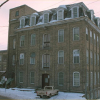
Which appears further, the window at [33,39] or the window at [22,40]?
the window at [22,40]

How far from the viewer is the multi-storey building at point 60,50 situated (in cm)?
2417

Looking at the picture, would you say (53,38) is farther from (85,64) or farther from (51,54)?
(85,64)

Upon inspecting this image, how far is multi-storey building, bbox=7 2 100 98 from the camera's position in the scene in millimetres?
24172

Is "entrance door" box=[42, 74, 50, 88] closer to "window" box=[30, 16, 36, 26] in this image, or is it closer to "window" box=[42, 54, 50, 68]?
"window" box=[42, 54, 50, 68]

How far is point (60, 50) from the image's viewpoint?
1015 inches

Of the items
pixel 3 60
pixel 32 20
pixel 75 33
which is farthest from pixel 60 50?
pixel 3 60

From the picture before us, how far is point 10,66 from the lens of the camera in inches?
1310

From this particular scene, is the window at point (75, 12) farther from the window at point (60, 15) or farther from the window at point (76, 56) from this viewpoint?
the window at point (76, 56)

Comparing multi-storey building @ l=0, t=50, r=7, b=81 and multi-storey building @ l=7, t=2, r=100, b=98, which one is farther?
multi-storey building @ l=0, t=50, r=7, b=81

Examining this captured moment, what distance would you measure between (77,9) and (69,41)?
4.84 metres

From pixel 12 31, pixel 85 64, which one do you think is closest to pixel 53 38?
pixel 85 64

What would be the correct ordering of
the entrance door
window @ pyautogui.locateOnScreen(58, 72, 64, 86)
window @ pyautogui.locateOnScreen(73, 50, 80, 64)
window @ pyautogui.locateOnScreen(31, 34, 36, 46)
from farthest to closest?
window @ pyautogui.locateOnScreen(31, 34, 36, 46), the entrance door, window @ pyautogui.locateOnScreen(58, 72, 64, 86), window @ pyautogui.locateOnScreen(73, 50, 80, 64)

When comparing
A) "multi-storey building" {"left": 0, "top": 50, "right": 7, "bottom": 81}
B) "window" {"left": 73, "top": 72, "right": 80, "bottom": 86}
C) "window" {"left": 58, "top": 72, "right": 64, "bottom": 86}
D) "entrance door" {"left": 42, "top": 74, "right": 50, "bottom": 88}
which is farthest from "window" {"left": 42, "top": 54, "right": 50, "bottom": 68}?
"multi-storey building" {"left": 0, "top": 50, "right": 7, "bottom": 81}

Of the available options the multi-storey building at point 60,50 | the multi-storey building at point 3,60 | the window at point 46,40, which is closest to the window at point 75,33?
the multi-storey building at point 60,50
